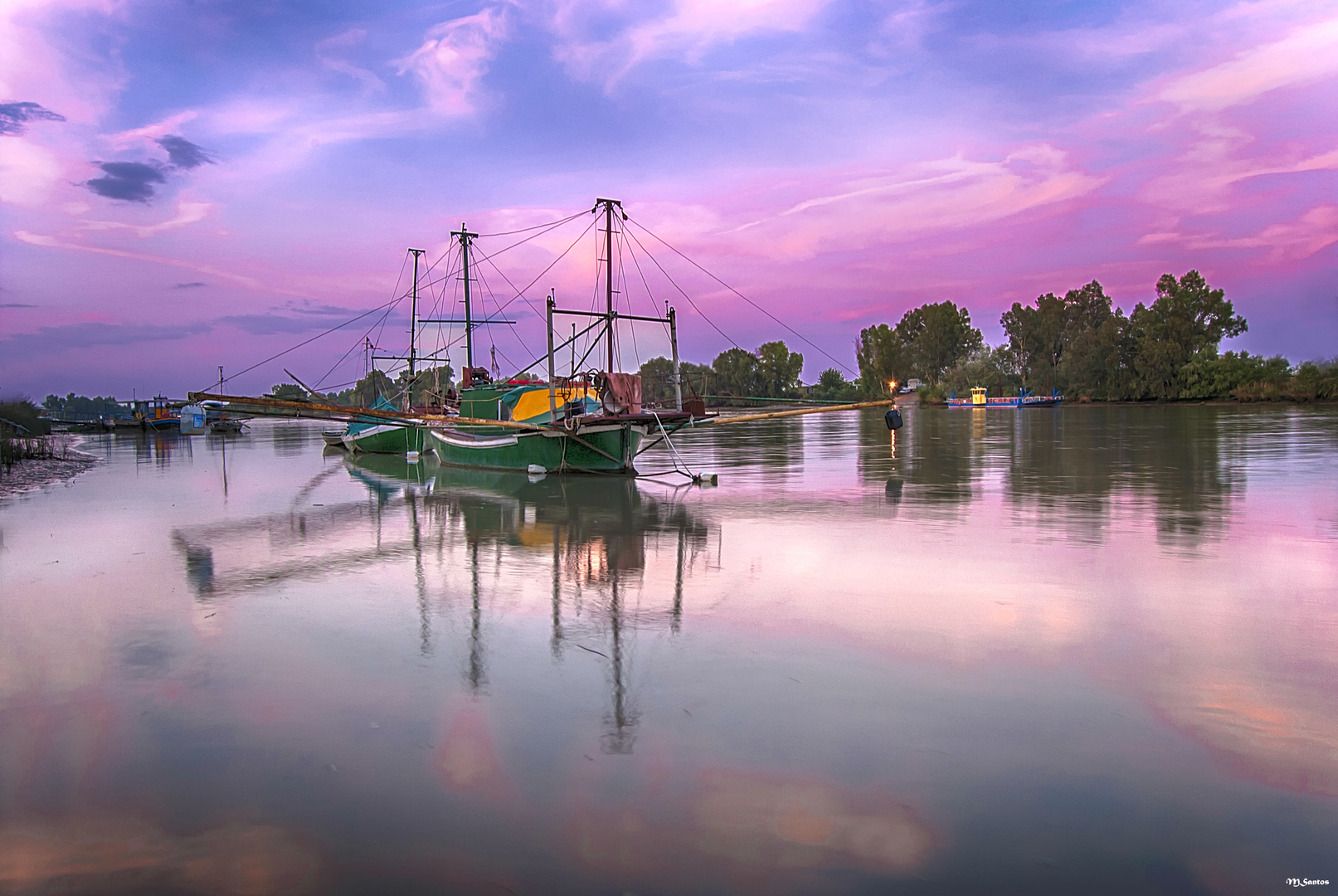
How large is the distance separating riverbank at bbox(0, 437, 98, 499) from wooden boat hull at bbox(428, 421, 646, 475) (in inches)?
563

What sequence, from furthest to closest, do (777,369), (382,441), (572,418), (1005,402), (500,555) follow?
(777,369)
(1005,402)
(382,441)
(572,418)
(500,555)

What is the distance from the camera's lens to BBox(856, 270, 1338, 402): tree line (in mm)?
108125

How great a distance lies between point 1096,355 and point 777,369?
7678cm

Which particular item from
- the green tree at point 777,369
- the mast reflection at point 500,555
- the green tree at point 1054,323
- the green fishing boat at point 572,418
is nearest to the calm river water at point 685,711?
the mast reflection at point 500,555

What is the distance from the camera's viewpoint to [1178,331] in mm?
113500

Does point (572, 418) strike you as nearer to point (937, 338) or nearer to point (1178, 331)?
point (1178, 331)

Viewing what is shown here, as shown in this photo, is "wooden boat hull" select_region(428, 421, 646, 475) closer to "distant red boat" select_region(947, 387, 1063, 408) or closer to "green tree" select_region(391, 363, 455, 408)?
"green tree" select_region(391, 363, 455, 408)

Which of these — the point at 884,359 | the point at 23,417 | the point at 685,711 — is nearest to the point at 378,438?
the point at 23,417

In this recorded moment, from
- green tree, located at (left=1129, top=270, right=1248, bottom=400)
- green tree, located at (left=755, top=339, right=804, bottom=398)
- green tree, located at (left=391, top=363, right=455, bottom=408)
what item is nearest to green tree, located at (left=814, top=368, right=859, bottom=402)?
green tree, located at (left=755, top=339, right=804, bottom=398)

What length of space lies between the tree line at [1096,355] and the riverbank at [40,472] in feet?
395

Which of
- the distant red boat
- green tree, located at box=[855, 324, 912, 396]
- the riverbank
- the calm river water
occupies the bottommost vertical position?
the calm river water

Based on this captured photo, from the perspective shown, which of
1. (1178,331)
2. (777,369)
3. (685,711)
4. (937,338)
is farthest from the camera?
(777,369)

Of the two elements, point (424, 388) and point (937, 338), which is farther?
point (937, 338)

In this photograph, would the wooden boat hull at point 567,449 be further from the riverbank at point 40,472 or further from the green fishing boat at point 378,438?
the green fishing boat at point 378,438
